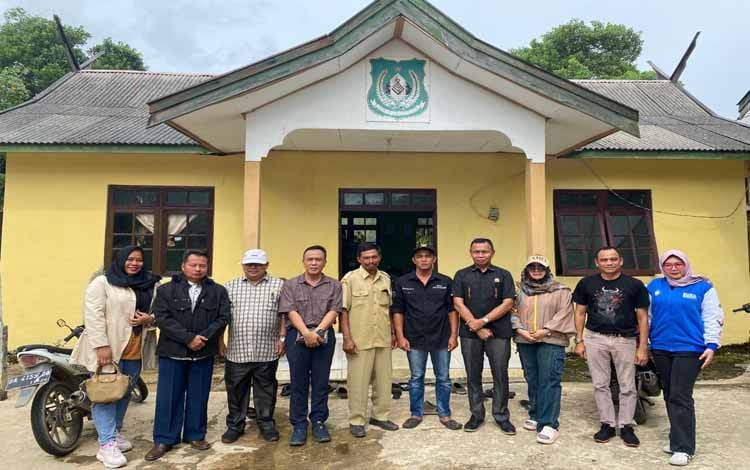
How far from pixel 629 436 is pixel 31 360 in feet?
14.5

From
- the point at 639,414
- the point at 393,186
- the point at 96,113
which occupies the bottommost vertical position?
the point at 639,414

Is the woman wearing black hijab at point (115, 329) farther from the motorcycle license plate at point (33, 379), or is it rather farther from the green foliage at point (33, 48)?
the green foliage at point (33, 48)

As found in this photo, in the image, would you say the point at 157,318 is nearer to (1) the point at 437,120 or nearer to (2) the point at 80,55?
(1) the point at 437,120

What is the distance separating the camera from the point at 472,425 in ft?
12.9

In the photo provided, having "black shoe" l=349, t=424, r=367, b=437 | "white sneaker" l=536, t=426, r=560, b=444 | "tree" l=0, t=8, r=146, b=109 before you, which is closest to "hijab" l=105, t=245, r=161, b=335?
"black shoe" l=349, t=424, r=367, b=437

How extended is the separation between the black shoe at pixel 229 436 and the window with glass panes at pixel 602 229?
5086 mm

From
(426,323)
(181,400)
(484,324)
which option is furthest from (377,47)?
(181,400)

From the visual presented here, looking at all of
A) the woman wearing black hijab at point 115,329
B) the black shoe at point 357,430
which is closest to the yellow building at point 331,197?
the woman wearing black hijab at point 115,329

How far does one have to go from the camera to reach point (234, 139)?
6199 millimetres

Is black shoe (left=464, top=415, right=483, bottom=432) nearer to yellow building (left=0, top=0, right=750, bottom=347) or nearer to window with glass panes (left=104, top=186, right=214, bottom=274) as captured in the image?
yellow building (left=0, top=0, right=750, bottom=347)

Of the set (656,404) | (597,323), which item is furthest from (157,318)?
(656,404)

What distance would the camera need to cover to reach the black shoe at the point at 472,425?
12.9 ft

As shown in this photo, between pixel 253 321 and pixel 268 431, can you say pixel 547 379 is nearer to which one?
pixel 268 431

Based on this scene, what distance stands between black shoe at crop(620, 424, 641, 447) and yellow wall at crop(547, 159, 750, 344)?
4207 mm
